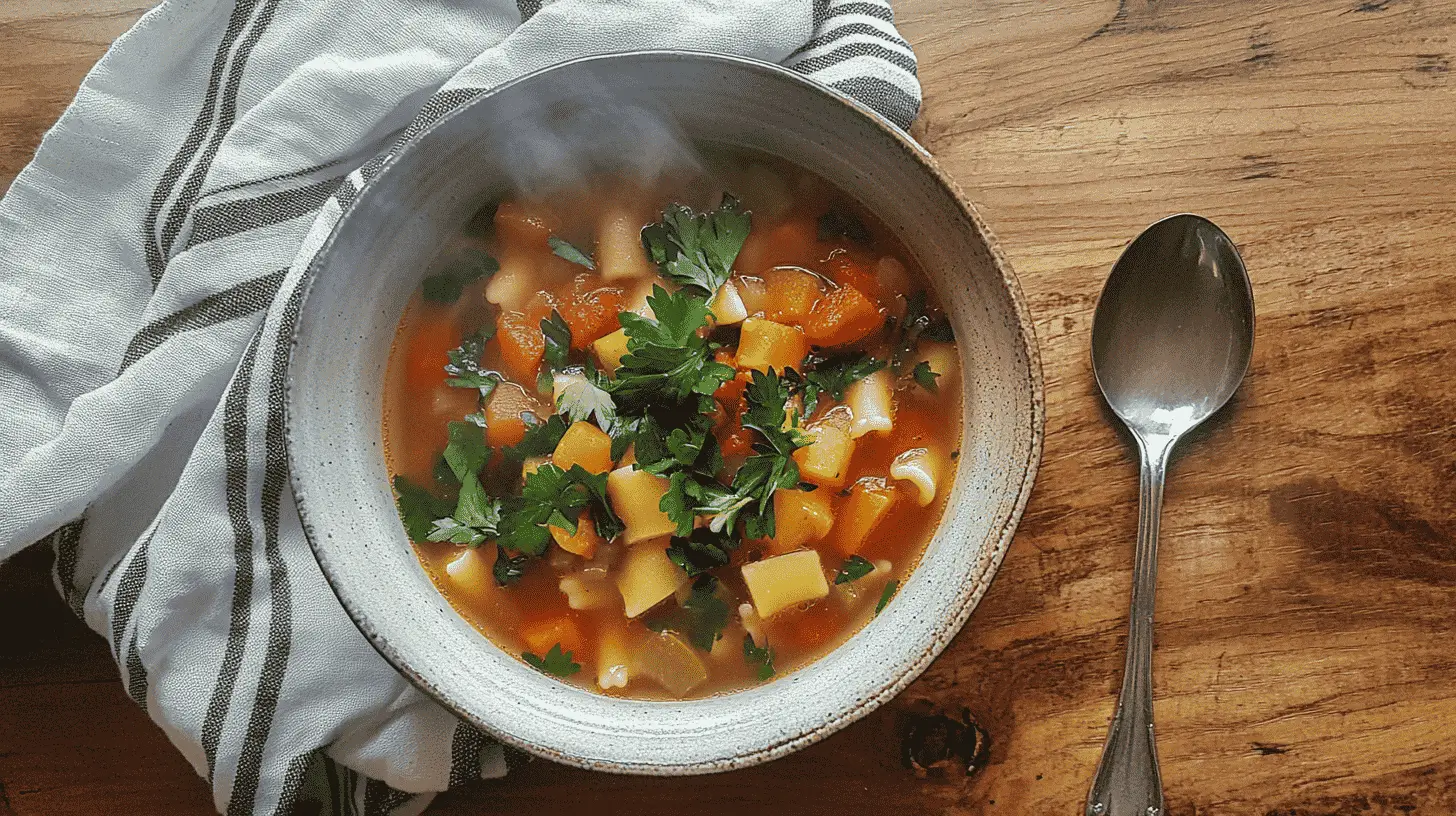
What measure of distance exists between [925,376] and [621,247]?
67 cm

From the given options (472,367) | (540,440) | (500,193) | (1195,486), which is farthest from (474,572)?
(1195,486)

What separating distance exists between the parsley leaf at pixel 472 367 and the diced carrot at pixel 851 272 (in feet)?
2.36

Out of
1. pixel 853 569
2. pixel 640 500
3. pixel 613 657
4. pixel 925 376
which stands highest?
pixel 925 376

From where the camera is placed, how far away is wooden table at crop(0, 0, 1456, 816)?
2.37 meters

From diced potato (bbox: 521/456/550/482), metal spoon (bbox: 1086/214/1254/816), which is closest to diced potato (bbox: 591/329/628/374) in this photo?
diced potato (bbox: 521/456/550/482)

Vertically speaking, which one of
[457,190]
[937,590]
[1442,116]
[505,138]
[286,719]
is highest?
[1442,116]

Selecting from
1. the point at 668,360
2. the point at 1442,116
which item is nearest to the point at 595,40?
the point at 668,360

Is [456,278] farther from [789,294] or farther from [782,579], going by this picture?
[782,579]

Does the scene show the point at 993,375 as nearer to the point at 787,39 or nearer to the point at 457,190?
the point at 787,39

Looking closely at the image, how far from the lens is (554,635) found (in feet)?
7.09

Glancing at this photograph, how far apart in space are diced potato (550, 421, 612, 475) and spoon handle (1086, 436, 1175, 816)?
45.9 inches

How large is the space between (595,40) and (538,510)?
3.36 feet

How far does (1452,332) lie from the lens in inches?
95.6

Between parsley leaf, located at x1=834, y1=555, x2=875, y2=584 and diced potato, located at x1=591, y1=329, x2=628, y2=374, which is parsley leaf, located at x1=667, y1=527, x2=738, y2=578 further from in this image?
diced potato, located at x1=591, y1=329, x2=628, y2=374
